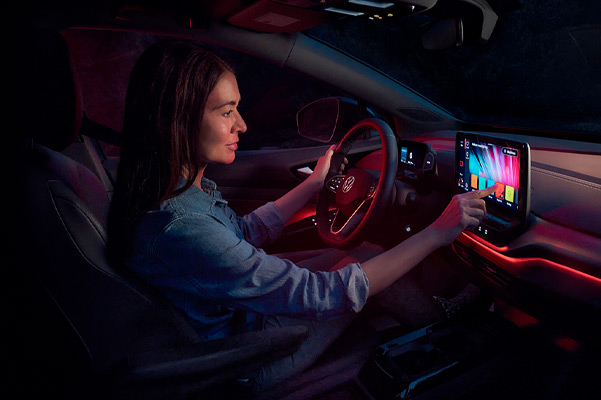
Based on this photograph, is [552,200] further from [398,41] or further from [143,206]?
[398,41]

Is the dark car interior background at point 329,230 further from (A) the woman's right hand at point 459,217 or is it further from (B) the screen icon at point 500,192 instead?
(A) the woman's right hand at point 459,217

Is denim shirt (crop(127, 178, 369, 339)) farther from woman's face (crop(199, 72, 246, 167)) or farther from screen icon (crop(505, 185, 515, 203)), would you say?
screen icon (crop(505, 185, 515, 203))

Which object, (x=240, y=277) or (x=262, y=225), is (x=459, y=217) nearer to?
(x=240, y=277)

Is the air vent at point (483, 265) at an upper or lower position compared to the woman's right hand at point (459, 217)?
lower

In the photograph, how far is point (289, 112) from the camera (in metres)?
5.12

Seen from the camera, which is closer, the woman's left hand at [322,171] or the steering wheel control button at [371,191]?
the steering wheel control button at [371,191]

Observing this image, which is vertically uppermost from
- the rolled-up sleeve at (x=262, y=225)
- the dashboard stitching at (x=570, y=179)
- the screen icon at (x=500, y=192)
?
the dashboard stitching at (x=570, y=179)

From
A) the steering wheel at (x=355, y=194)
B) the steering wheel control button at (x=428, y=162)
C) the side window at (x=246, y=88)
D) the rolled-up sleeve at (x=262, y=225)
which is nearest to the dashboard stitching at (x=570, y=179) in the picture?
the steering wheel control button at (x=428, y=162)

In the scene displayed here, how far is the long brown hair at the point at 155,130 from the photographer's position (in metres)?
1.17

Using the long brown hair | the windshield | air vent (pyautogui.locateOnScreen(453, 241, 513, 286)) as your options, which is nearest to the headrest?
the long brown hair

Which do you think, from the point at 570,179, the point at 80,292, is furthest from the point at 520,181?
the point at 80,292

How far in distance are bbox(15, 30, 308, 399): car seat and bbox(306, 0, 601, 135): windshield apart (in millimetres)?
1967

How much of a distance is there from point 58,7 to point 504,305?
2693 mm

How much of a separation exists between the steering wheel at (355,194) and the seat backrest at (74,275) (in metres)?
0.82
